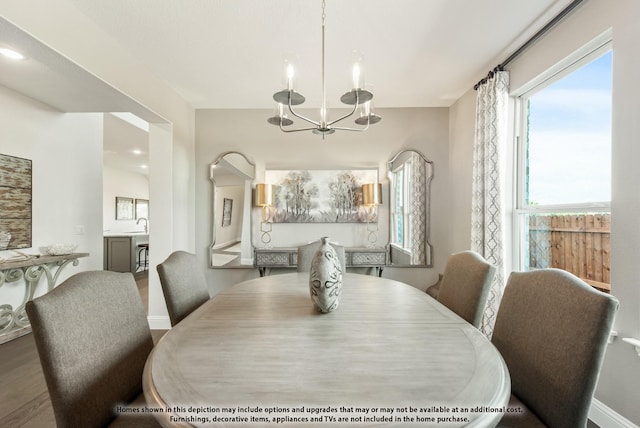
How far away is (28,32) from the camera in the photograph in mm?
1500

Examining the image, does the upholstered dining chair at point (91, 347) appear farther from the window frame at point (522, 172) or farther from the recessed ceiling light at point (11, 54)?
the window frame at point (522, 172)

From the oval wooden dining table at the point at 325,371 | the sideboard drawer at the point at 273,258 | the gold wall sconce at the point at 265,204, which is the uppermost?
the gold wall sconce at the point at 265,204

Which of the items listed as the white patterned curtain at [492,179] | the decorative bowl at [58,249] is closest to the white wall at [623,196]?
the white patterned curtain at [492,179]

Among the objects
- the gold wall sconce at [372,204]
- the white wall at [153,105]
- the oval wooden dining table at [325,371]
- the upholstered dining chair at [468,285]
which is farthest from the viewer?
the gold wall sconce at [372,204]

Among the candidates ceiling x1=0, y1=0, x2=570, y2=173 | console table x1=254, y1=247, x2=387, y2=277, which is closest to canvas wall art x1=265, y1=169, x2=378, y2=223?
console table x1=254, y1=247, x2=387, y2=277

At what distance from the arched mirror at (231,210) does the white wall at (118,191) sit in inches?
177

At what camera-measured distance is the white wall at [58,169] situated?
2938mm

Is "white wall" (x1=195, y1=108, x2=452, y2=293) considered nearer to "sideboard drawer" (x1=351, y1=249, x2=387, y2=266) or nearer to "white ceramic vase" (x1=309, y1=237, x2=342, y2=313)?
"sideboard drawer" (x1=351, y1=249, x2=387, y2=266)

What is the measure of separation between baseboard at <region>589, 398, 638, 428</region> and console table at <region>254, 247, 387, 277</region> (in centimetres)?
194

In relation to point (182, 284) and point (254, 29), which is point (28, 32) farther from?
point (182, 284)

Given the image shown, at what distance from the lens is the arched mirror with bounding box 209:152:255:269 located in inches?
136

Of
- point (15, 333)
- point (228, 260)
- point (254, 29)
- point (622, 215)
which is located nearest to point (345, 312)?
point (622, 215)

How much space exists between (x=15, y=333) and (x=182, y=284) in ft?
9.07

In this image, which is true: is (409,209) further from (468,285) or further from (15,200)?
(15,200)
